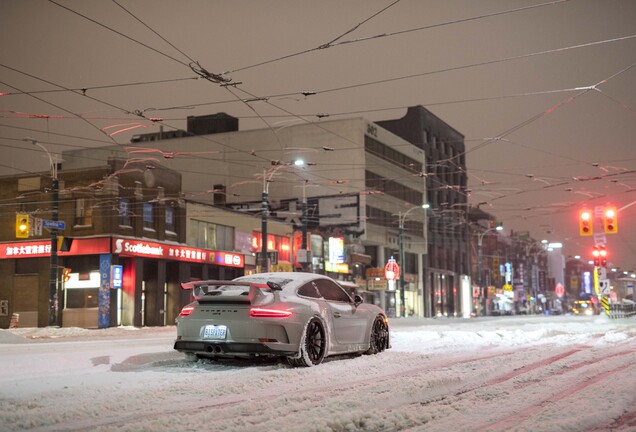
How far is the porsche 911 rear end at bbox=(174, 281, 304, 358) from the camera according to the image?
33.2ft

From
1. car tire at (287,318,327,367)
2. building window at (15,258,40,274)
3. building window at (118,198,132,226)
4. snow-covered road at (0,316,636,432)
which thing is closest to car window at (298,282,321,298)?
car tire at (287,318,327,367)

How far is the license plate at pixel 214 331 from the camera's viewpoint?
33.9ft

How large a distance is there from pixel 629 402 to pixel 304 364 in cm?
467

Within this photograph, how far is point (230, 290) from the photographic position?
36.0 feet

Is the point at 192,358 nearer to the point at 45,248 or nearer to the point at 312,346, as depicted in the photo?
the point at 312,346

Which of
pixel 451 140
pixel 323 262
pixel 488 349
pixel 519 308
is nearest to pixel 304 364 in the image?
pixel 488 349

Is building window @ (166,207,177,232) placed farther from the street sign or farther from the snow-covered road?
the snow-covered road

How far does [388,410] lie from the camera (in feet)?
22.5

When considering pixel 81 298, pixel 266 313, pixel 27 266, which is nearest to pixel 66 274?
pixel 81 298

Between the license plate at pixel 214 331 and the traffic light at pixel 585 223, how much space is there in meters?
29.8

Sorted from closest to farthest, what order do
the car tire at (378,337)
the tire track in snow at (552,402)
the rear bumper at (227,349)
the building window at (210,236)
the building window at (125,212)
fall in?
the tire track in snow at (552,402) → the rear bumper at (227,349) → the car tire at (378,337) → the building window at (125,212) → the building window at (210,236)

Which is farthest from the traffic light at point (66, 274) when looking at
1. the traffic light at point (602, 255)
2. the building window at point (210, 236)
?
the traffic light at point (602, 255)

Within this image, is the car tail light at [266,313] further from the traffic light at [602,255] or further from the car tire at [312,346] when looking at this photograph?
the traffic light at [602,255]

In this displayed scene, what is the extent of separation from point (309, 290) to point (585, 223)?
2836 centimetres
